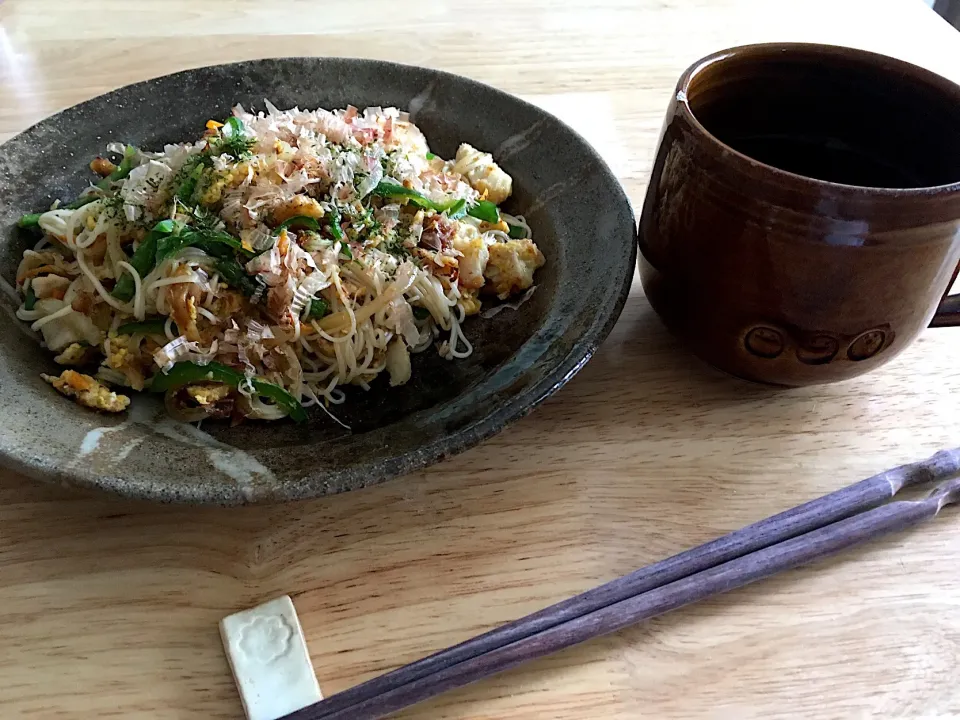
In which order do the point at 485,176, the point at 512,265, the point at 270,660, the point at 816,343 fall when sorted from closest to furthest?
the point at 270,660 < the point at 816,343 < the point at 512,265 < the point at 485,176

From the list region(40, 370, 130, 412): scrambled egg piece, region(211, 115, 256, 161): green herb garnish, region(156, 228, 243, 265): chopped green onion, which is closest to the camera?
region(40, 370, 130, 412): scrambled egg piece

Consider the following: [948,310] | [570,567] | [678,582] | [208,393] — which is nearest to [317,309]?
[208,393]

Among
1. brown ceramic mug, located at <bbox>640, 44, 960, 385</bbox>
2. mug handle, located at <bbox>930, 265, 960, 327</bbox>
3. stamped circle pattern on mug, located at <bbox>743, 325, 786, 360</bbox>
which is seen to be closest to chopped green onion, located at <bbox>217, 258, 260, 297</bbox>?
brown ceramic mug, located at <bbox>640, 44, 960, 385</bbox>

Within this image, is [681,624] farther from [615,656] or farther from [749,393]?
[749,393]

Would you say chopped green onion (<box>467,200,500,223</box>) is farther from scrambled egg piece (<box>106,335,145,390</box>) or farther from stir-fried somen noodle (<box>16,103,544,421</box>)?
scrambled egg piece (<box>106,335,145,390</box>)

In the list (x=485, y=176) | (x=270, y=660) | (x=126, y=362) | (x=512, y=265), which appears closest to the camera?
(x=270, y=660)

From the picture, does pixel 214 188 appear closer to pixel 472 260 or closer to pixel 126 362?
pixel 126 362
